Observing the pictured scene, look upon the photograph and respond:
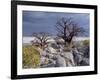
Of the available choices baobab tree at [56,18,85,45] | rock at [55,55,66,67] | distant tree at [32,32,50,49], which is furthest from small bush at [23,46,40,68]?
baobab tree at [56,18,85,45]

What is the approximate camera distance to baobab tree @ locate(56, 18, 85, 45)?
212 centimetres

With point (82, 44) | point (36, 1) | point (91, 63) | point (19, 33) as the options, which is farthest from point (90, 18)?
point (19, 33)

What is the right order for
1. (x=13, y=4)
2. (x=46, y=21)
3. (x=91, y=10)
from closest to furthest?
1. (x=13, y=4)
2. (x=46, y=21)
3. (x=91, y=10)

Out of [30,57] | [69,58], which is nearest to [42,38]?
[30,57]

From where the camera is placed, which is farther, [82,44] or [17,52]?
[82,44]

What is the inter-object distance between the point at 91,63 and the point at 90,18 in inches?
19.0

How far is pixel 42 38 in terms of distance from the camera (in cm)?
207

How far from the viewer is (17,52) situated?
1.97 m

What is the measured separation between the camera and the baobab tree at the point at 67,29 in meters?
2.12

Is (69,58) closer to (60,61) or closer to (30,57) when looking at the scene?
(60,61)

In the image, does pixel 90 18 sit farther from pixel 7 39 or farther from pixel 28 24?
pixel 7 39

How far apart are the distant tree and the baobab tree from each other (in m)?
0.13

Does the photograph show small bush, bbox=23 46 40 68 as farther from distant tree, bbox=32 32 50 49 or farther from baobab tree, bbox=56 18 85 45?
baobab tree, bbox=56 18 85 45

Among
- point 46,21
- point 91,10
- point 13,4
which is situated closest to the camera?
point 13,4
